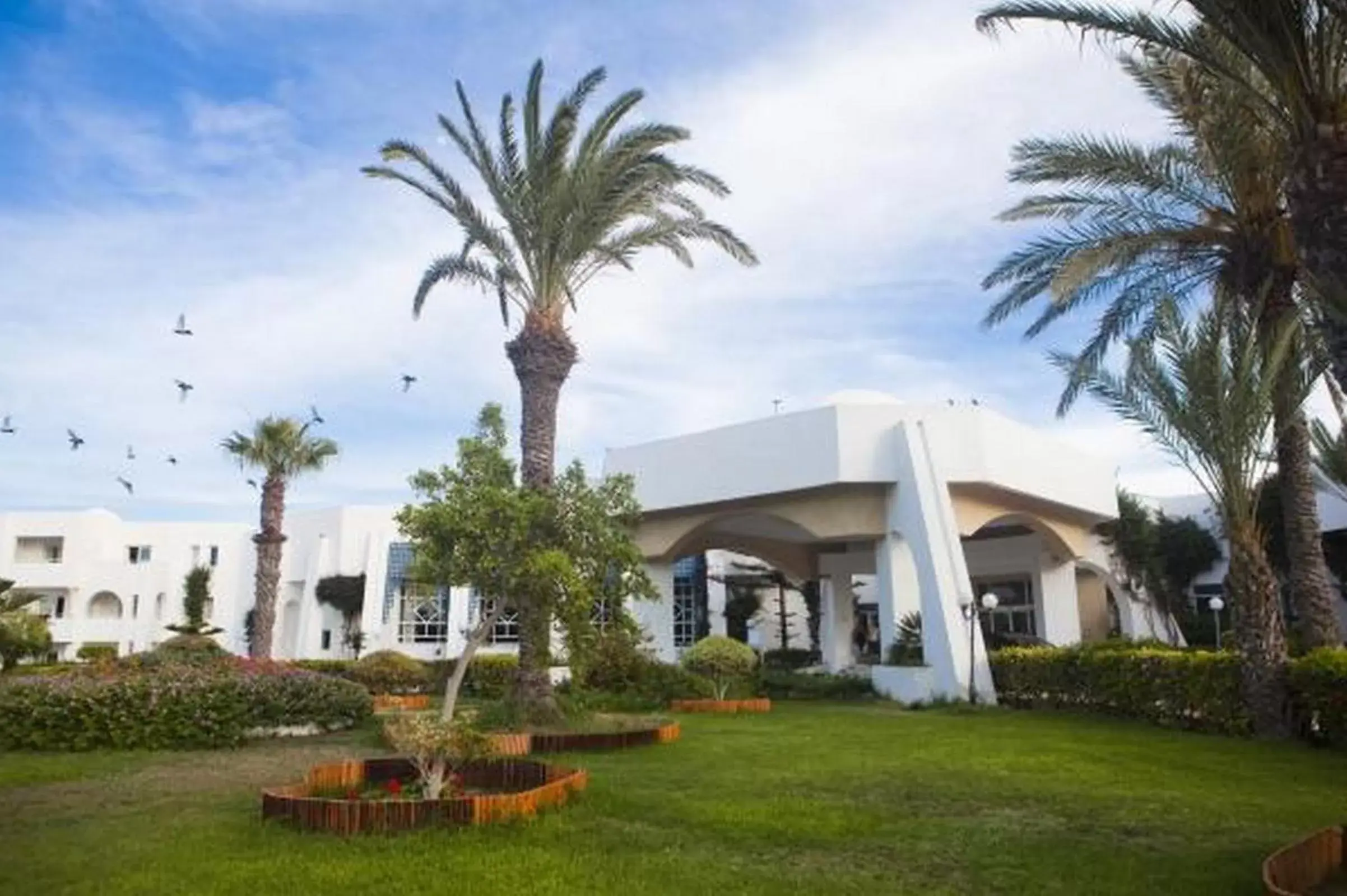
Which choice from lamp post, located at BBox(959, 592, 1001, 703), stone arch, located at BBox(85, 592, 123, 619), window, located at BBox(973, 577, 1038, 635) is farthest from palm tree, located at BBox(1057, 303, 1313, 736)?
stone arch, located at BBox(85, 592, 123, 619)

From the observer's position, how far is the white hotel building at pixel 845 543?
22719 mm

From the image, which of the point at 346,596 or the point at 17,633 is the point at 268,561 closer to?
the point at 17,633

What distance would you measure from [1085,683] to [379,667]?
16.8m

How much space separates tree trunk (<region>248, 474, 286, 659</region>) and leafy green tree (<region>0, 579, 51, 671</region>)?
6558 mm

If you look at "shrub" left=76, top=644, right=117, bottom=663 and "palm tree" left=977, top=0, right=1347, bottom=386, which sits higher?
"palm tree" left=977, top=0, right=1347, bottom=386

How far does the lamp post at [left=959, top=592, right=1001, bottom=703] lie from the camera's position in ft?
68.4

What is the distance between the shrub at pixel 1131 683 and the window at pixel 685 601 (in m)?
16.4

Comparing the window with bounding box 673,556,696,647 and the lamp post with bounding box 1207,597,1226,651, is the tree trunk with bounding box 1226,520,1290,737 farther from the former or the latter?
the window with bounding box 673,556,696,647

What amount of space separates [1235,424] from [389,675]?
20221 mm

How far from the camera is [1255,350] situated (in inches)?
535

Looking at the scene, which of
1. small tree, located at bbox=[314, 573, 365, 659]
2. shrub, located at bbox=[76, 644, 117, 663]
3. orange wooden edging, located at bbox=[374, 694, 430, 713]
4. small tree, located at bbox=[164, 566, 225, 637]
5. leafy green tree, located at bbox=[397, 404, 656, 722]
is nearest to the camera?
leafy green tree, located at bbox=[397, 404, 656, 722]

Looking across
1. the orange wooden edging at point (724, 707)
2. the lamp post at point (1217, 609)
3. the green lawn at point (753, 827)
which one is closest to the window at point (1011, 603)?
the lamp post at point (1217, 609)

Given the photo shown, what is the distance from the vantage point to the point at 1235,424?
13.8 m

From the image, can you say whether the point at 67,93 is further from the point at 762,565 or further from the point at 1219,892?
the point at 762,565
